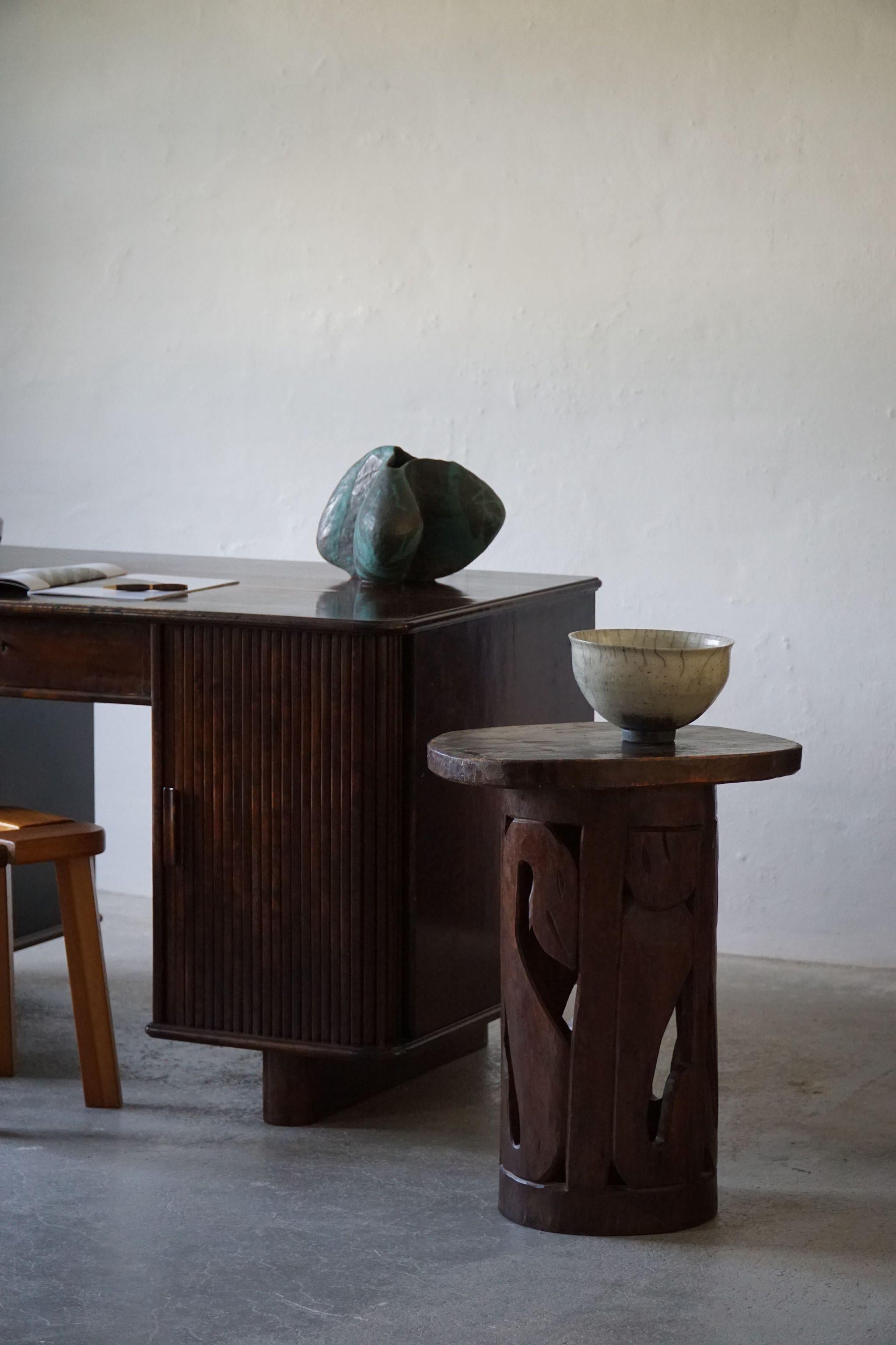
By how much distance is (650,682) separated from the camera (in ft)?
7.54

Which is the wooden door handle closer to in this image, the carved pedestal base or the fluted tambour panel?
the fluted tambour panel

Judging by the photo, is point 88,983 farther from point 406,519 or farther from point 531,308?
point 531,308

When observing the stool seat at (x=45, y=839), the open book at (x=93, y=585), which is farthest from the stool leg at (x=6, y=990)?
the open book at (x=93, y=585)

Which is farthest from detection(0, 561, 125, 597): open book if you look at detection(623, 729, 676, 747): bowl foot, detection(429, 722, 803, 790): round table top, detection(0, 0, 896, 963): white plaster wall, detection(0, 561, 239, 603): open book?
detection(0, 0, 896, 963): white plaster wall

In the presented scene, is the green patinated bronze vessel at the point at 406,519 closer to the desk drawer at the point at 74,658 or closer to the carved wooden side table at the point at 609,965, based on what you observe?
the desk drawer at the point at 74,658

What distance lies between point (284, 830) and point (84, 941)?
0.44 metres

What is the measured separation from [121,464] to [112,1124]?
2.16m

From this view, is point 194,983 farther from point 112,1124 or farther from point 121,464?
point 121,464

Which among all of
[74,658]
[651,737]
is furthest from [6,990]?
[651,737]

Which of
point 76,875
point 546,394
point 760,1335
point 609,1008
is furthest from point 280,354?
point 760,1335

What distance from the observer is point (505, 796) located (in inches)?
93.4

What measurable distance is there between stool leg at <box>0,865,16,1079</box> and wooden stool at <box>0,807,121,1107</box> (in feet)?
0.68

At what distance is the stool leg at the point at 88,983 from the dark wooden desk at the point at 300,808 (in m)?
0.15

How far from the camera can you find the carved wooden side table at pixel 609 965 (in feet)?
7.49
